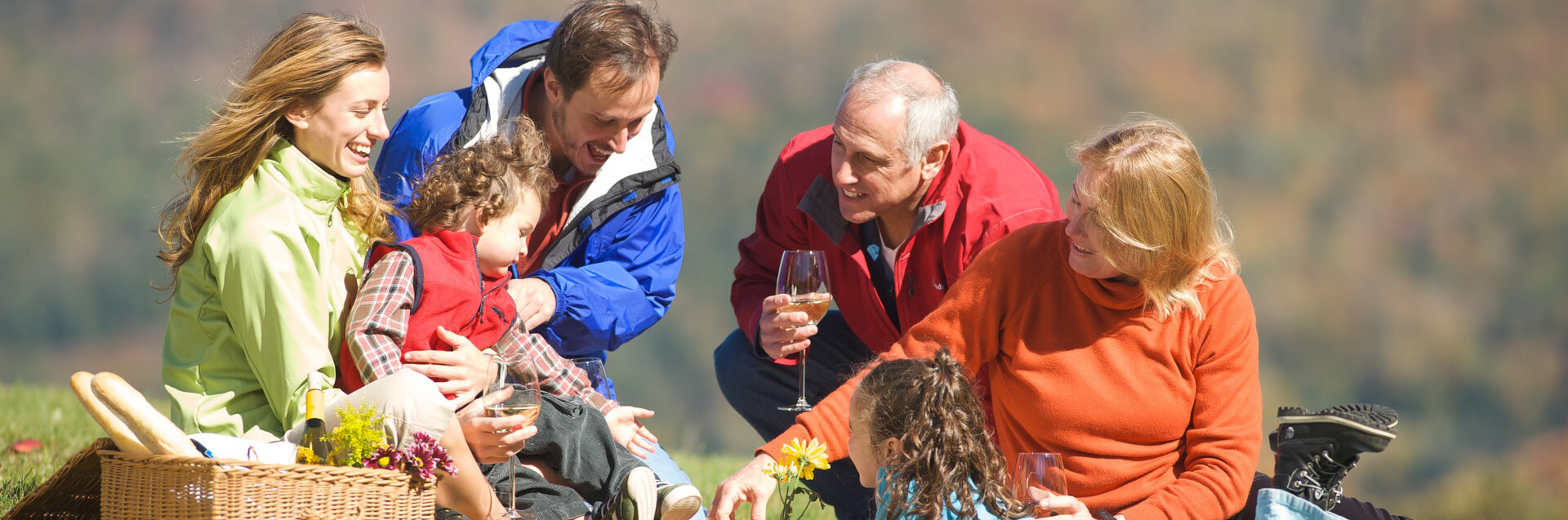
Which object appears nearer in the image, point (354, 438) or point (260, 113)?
point (354, 438)

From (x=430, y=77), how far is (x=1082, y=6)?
26.9ft

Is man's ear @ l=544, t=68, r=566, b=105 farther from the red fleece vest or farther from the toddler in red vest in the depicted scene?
the red fleece vest

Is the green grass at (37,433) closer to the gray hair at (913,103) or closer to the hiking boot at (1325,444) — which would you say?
the gray hair at (913,103)

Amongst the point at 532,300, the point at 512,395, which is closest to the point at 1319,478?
the point at 512,395

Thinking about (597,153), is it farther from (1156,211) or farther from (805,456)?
(1156,211)

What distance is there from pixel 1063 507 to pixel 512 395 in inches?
52.9

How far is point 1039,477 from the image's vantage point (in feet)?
10.3

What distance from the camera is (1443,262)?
15.0 metres

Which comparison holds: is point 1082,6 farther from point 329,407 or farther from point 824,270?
point 329,407

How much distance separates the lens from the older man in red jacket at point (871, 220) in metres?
4.52

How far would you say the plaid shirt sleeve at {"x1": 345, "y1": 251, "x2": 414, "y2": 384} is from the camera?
3611 millimetres

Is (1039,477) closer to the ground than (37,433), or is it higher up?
higher up

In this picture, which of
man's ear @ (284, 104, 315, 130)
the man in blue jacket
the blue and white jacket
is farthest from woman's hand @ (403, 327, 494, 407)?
the blue and white jacket

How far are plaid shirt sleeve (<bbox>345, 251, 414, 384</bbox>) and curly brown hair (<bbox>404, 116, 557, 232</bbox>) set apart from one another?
0.79ft
